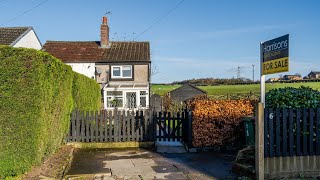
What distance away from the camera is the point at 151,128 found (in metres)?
12.3

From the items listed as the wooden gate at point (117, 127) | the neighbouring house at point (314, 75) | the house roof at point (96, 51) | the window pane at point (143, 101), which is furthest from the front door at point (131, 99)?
the neighbouring house at point (314, 75)

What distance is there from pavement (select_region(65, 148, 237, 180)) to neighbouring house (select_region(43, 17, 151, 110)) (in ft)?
60.2

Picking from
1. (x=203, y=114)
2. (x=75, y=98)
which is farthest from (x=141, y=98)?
(x=203, y=114)

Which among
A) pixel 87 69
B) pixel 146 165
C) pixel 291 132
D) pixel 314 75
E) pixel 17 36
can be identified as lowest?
pixel 146 165

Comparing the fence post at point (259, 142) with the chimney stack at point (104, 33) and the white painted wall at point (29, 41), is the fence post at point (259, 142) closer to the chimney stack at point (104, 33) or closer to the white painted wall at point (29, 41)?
Result: the white painted wall at point (29, 41)

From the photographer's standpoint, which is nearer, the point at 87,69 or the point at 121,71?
the point at 121,71

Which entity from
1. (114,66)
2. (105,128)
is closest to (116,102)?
(114,66)

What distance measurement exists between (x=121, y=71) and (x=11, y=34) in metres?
10.6

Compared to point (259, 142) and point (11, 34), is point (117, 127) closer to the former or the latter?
point (259, 142)

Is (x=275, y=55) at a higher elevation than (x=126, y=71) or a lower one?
lower

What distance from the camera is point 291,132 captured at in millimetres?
6973

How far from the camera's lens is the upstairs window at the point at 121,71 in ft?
102

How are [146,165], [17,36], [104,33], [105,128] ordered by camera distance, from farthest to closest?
[104,33] < [17,36] < [105,128] < [146,165]

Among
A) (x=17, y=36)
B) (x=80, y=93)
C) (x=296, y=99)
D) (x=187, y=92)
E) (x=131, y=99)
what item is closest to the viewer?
(x=296, y=99)
